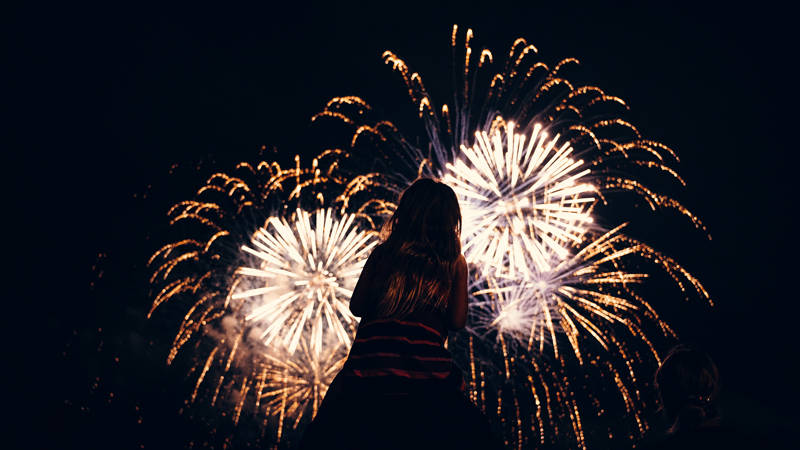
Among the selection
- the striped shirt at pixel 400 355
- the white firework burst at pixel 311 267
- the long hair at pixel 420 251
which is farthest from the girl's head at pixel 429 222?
the white firework burst at pixel 311 267

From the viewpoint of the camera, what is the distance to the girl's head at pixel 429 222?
3.33 m

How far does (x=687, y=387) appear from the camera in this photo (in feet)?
12.4

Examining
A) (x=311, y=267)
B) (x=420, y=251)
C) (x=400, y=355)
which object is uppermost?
(x=311, y=267)

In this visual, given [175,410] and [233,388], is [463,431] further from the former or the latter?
[175,410]

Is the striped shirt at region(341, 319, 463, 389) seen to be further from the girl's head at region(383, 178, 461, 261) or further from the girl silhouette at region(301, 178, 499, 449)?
the girl's head at region(383, 178, 461, 261)

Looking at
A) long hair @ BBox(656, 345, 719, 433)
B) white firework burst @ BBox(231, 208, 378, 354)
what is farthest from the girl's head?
white firework burst @ BBox(231, 208, 378, 354)

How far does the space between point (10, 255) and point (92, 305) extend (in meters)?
31.5

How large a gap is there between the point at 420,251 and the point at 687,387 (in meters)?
2.20

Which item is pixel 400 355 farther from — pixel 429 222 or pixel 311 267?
pixel 311 267

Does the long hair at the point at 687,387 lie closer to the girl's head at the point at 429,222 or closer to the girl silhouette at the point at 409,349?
the girl silhouette at the point at 409,349

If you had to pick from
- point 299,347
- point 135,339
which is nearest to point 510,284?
point 299,347

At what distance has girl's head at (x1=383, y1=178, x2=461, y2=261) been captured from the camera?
10.9 feet

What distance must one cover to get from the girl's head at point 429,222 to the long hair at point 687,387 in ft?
6.29

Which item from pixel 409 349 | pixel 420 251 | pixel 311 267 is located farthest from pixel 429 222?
pixel 311 267
